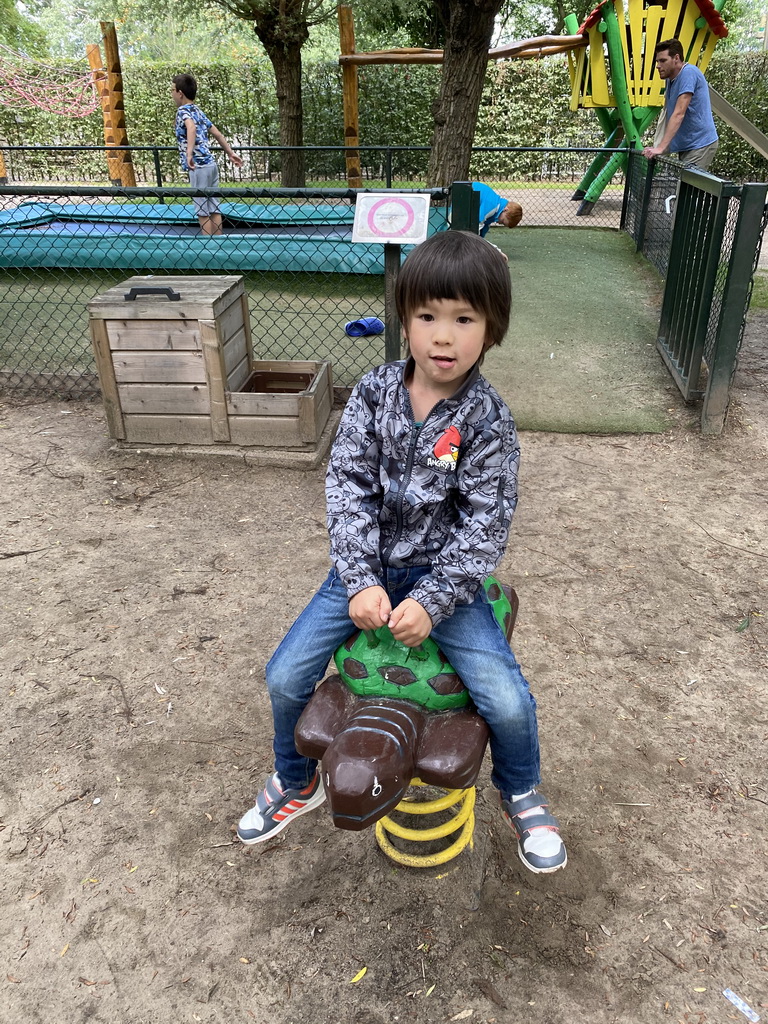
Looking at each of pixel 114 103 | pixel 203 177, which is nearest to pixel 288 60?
pixel 114 103

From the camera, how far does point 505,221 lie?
9531 millimetres

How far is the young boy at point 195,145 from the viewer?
7742 millimetres

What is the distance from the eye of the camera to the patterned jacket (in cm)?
179

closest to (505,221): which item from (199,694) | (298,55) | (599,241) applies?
(599,241)

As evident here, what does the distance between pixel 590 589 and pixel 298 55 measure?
11.8 metres

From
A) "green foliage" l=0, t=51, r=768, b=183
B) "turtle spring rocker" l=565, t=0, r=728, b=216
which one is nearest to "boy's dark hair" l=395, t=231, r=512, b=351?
"turtle spring rocker" l=565, t=0, r=728, b=216

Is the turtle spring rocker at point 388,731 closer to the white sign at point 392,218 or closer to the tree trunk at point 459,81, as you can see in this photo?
the white sign at point 392,218

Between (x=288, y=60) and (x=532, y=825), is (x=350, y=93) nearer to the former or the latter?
(x=288, y=60)

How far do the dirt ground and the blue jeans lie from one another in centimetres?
37

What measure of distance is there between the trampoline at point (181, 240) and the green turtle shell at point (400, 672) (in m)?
5.95

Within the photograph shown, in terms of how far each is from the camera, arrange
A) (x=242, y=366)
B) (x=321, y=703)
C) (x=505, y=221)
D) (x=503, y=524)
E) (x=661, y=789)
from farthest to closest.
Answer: (x=505, y=221) → (x=242, y=366) → (x=661, y=789) → (x=503, y=524) → (x=321, y=703)

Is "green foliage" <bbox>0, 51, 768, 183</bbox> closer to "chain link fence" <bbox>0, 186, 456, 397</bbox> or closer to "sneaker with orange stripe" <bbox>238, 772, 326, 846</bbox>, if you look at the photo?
"chain link fence" <bbox>0, 186, 456, 397</bbox>

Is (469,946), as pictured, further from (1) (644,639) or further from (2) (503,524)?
→ (1) (644,639)

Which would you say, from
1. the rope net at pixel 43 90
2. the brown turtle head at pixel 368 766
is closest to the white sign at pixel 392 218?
the brown turtle head at pixel 368 766
